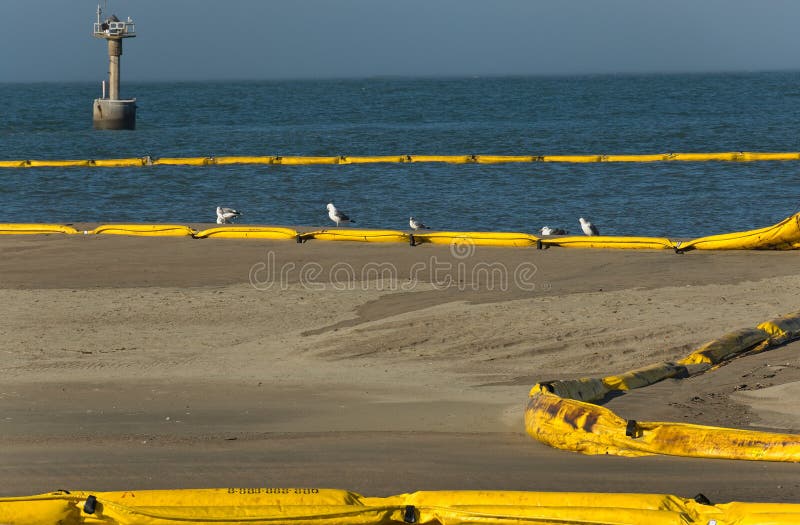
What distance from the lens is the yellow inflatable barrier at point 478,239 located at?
1666 cm

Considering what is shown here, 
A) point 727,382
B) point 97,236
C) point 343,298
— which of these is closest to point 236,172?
point 97,236

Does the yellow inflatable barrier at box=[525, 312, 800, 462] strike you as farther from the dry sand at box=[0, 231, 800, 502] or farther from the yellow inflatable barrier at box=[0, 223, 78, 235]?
the yellow inflatable barrier at box=[0, 223, 78, 235]

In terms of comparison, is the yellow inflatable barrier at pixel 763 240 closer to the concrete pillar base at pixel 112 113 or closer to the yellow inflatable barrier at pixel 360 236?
the yellow inflatable barrier at pixel 360 236

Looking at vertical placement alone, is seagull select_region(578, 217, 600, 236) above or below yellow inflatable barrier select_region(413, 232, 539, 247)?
below

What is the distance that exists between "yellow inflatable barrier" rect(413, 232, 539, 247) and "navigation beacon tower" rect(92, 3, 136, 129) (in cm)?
Answer: 3739

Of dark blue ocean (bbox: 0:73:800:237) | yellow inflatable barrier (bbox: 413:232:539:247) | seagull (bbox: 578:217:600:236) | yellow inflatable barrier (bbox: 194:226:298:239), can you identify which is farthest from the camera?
dark blue ocean (bbox: 0:73:800:237)

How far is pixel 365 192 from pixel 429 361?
709 inches

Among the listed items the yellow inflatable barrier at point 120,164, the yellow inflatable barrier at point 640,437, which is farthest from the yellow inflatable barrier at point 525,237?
the yellow inflatable barrier at point 120,164

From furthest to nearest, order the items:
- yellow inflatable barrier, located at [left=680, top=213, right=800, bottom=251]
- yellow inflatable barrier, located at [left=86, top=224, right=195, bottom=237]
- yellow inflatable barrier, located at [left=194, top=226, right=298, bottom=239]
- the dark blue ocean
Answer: the dark blue ocean < yellow inflatable barrier, located at [left=86, top=224, right=195, bottom=237] < yellow inflatable barrier, located at [left=194, top=226, right=298, bottom=239] < yellow inflatable barrier, located at [left=680, top=213, right=800, bottom=251]

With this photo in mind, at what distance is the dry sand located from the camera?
728 centimetres

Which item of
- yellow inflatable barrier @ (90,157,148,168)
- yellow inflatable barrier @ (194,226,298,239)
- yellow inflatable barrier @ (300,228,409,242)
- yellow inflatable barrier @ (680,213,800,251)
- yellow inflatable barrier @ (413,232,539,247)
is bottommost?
yellow inflatable barrier @ (90,157,148,168)

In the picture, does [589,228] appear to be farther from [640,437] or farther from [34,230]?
[640,437]

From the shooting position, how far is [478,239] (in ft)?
55.1

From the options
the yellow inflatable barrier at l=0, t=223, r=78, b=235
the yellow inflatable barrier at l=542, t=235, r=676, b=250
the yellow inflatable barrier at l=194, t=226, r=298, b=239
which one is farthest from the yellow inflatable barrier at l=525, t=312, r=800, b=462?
the yellow inflatable barrier at l=0, t=223, r=78, b=235
